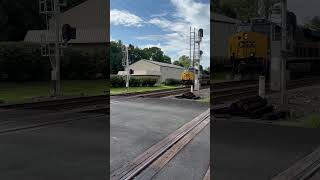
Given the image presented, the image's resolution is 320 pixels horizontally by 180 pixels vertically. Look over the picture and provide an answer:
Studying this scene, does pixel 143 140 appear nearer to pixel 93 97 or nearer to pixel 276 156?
pixel 93 97

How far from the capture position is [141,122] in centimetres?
548

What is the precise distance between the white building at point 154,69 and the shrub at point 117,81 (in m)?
0.08

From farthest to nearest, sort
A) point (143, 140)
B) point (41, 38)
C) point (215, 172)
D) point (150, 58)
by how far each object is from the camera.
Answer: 1. point (41, 38)
2. point (143, 140)
3. point (215, 172)
4. point (150, 58)

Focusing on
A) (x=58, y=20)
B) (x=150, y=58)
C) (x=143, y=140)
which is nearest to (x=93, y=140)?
(x=143, y=140)

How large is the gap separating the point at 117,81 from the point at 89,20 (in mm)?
985

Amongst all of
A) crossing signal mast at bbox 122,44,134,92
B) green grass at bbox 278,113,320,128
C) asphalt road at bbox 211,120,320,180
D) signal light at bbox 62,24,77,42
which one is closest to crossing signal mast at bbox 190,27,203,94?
Answer: crossing signal mast at bbox 122,44,134,92

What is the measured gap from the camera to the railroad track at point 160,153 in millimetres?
4320

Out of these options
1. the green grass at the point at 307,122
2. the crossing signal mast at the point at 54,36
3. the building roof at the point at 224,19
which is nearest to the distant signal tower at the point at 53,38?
the crossing signal mast at the point at 54,36

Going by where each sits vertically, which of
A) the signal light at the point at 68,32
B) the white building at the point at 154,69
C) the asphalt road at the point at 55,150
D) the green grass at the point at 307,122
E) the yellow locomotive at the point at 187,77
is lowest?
the asphalt road at the point at 55,150

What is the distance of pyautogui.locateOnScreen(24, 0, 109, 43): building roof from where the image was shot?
14.6ft

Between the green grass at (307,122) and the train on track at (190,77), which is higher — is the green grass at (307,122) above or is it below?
below

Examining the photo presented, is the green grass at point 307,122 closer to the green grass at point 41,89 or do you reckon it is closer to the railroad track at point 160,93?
the railroad track at point 160,93

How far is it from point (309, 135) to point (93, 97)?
2.92 metres

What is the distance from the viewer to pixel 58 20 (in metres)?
5.29
